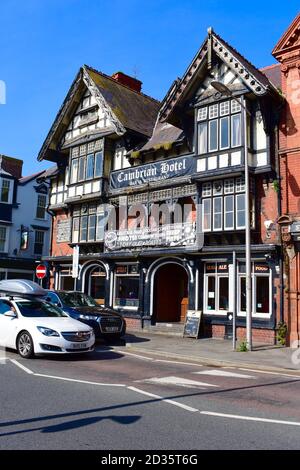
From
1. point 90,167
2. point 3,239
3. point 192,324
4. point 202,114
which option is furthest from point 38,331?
point 3,239

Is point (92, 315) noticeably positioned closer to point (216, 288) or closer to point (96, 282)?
point (216, 288)

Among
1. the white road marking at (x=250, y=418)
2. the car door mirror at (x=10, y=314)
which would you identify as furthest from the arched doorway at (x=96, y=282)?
the white road marking at (x=250, y=418)

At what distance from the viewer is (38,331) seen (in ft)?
38.6

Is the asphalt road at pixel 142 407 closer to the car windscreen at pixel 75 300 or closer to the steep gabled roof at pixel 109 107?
the car windscreen at pixel 75 300

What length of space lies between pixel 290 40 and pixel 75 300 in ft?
43.8

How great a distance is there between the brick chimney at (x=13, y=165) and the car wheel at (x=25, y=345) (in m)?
29.3

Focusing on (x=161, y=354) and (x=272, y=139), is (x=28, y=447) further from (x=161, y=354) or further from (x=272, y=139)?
(x=272, y=139)

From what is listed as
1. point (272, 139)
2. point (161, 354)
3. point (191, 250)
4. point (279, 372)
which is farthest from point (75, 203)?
point (279, 372)

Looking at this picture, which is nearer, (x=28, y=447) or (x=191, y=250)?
(x=28, y=447)

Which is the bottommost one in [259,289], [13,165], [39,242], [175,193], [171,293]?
[171,293]

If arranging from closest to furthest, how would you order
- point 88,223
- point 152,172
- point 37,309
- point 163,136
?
point 37,309, point 152,172, point 163,136, point 88,223

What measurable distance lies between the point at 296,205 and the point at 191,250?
Result: 466cm

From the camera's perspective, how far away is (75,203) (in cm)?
2605

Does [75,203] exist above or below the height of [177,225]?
above
